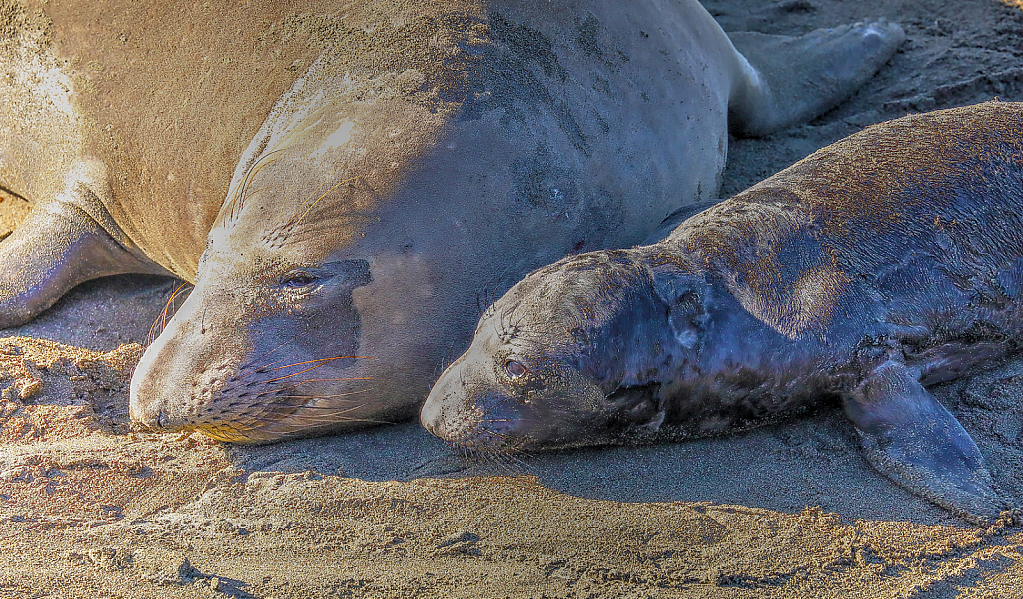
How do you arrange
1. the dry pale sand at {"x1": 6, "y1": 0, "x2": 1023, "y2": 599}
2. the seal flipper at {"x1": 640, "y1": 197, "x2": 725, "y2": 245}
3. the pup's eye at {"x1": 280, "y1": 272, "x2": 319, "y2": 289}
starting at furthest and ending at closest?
the seal flipper at {"x1": 640, "y1": 197, "x2": 725, "y2": 245}
the pup's eye at {"x1": 280, "y1": 272, "x2": 319, "y2": 289}
the dry pale sand at {"x1": 6, "y1": 0, "x2": 1023, "y2": 599}

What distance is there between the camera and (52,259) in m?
3.87

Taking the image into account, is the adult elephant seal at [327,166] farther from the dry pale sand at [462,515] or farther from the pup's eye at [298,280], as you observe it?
the dry pale sand at [462,515]

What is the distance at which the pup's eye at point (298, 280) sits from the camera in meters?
2.80

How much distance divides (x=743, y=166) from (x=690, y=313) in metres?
2.03

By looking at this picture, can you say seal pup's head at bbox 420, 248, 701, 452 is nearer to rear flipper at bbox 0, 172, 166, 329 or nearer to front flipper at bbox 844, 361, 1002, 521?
front flipper at bbox 844, 361, 1002, 521

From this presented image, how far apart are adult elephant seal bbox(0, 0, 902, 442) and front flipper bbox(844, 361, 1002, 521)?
1.02m

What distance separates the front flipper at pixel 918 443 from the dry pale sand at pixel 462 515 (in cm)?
6

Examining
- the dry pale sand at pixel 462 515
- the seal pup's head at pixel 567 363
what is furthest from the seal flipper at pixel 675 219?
the dry pale sand at pixel 462 515

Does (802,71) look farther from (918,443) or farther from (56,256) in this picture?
(56,256)

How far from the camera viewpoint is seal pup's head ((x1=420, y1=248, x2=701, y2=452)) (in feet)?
8.78

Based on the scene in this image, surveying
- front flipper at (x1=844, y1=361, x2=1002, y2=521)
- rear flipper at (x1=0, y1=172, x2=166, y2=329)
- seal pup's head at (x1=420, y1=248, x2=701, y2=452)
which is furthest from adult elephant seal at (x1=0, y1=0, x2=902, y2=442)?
front flipper at (x1=844, y1=361, x2=1002, y2=521)

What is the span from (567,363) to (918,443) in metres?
1.14

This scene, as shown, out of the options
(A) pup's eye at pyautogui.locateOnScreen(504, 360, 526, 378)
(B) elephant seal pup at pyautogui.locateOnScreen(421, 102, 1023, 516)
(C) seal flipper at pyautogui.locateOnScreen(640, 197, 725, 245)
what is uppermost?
(A) pup's eye at pyautogui.locateOnScreen(504, 360, 526, 378)

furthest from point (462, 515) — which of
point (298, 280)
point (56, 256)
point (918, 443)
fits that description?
point (56, 256)
